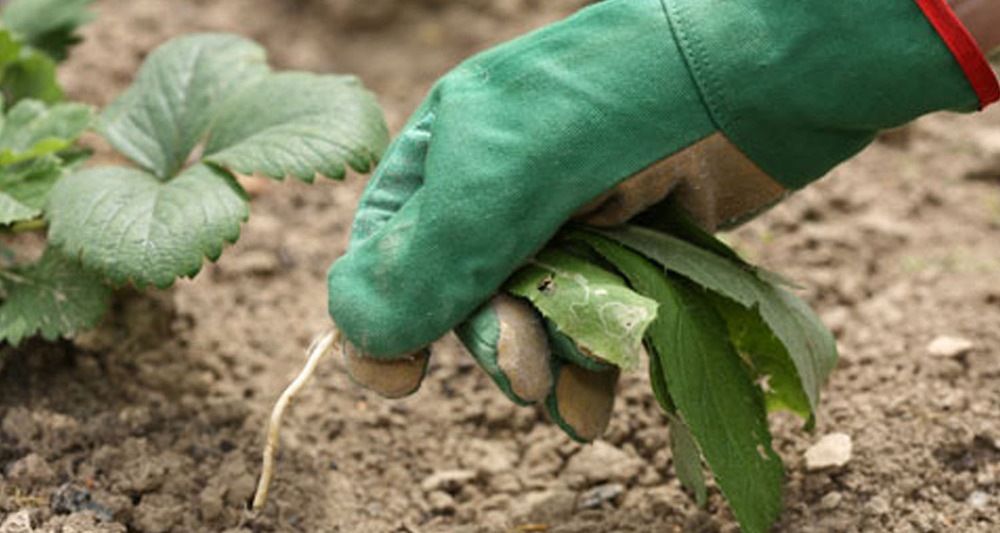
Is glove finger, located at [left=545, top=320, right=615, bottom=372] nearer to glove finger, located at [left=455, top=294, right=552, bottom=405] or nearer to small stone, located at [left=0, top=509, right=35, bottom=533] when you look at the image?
glove finger, located at [left=455, top=294, right=552, bottom=405]

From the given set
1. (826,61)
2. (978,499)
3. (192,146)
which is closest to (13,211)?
(192,146)

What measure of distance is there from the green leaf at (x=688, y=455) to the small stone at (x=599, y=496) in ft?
0.77

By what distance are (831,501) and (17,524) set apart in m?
1.13

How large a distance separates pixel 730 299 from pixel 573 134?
0.36 meters

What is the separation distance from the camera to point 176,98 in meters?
2.02

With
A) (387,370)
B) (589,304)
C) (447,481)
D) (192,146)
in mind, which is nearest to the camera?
(589,304)

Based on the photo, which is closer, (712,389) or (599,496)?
(712,389)

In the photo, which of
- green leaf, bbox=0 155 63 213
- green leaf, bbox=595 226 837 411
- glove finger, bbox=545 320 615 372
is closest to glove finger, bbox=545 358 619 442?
glove finger, bbox=545 320 615 372

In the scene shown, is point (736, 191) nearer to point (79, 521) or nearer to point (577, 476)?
point (577, 476)

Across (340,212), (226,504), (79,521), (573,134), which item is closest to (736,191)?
(573,134)

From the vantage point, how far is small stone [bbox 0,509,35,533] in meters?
1.51

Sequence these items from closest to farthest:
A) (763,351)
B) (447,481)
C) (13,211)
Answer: (763,351)
(13,211)
(447,481)

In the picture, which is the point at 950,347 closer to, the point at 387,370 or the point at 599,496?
the point at 599,496

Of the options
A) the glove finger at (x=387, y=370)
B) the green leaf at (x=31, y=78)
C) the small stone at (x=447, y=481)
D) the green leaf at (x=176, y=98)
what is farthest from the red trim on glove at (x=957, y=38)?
the green leaf at (x=31, y=78)
